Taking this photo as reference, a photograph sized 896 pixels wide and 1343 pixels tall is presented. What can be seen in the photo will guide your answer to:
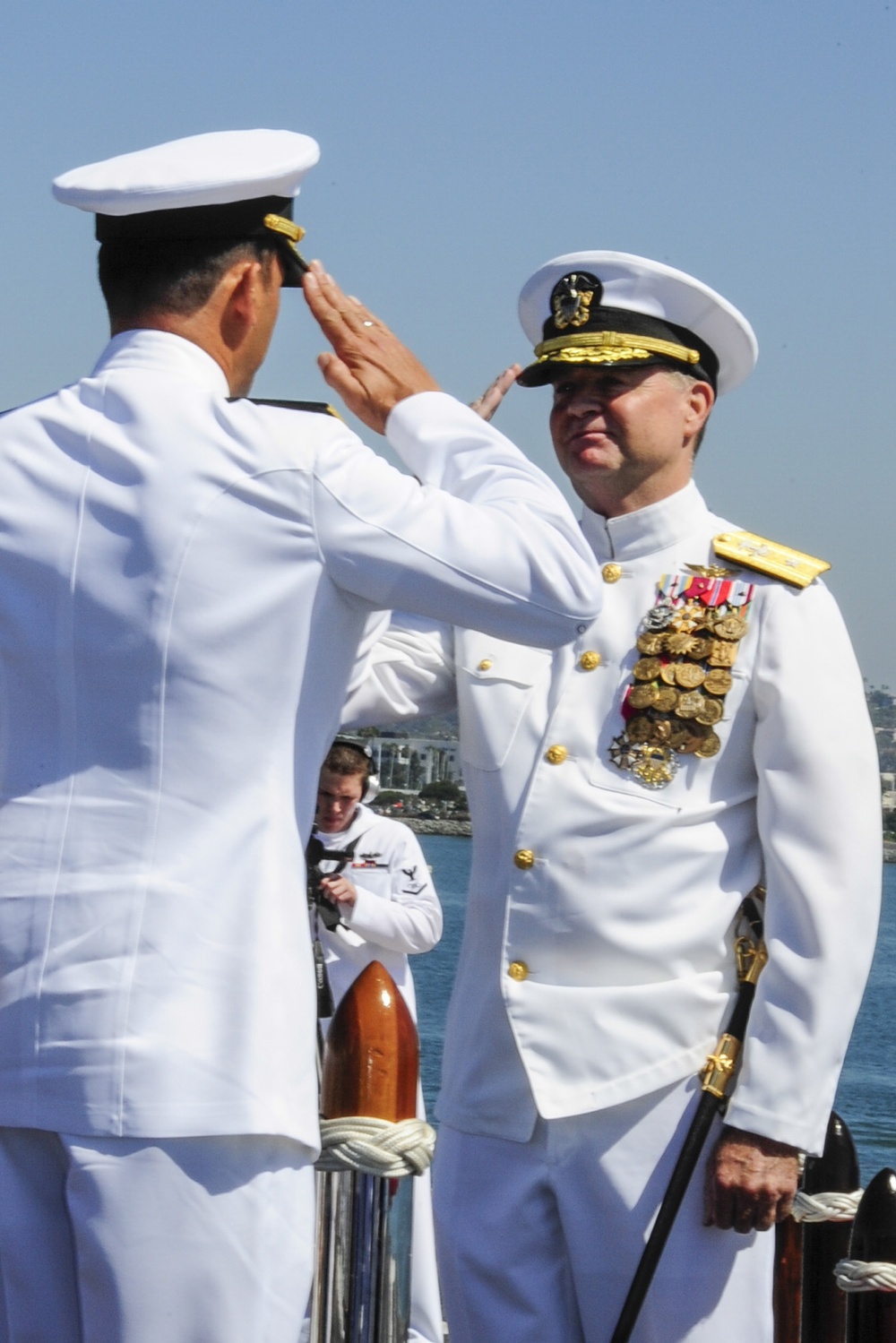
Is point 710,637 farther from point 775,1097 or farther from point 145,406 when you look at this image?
point 145,406

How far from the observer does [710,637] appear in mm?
3350

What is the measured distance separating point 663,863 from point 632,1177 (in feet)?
1.76

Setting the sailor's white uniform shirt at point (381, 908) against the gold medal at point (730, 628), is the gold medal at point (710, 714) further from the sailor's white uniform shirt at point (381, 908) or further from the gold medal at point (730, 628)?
the sailor's white uniform shirt at point (381, 908)

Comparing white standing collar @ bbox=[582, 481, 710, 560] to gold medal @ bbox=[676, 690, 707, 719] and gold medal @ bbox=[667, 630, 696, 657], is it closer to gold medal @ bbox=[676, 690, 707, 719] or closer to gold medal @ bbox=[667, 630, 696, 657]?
gold medal @ bbox=[667, 630, 696, 657]

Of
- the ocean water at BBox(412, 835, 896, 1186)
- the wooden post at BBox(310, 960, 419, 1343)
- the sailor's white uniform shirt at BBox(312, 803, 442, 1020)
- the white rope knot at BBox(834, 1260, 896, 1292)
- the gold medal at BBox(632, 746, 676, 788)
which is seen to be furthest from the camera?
the ocean water at BBox(412, 835, 896, 1186)

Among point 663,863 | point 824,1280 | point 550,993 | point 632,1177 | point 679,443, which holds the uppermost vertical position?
point 679,443

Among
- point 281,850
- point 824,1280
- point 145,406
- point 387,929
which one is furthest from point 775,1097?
point 387,929

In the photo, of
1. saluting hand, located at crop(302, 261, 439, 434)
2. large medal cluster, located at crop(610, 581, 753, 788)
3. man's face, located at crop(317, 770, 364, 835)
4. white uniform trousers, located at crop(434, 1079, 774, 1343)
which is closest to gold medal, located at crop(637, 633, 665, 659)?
large medal cluster, located at crop(610, 581, 753, 788)

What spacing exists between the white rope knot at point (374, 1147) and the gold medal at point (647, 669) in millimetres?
1145

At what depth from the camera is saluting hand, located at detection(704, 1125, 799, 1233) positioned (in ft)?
9.94

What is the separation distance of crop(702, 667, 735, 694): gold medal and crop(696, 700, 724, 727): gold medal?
0.03 metres

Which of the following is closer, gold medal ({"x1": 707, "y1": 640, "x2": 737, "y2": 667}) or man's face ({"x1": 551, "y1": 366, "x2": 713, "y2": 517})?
gold medal ({"x1": 707, "y1": 640, "x2": 737, "y2": 667})

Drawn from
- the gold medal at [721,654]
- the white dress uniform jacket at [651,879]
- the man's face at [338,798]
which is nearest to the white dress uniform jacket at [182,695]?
the white dress uniform jacket at [651,879]

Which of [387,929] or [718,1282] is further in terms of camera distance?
[387,929]
